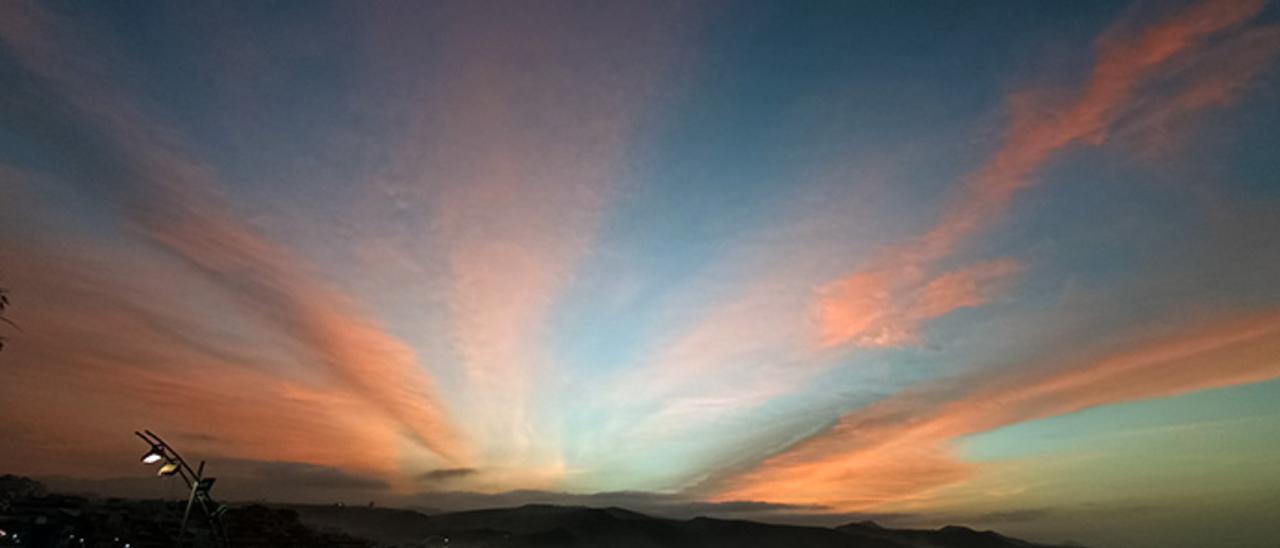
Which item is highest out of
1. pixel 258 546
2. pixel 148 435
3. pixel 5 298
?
pixel 5 298

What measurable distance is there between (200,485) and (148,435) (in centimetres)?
270

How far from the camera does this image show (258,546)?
295 ft

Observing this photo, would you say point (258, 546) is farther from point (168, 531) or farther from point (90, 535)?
point (90, 535)

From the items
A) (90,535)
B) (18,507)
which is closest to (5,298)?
(18,507)

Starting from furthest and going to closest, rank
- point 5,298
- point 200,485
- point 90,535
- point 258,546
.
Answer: point 258,546 < point 90,535 < point 200,485 < point 5,298

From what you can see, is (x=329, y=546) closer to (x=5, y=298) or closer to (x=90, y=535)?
(x=90, y=535)

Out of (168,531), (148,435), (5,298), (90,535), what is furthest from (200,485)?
(168,531)

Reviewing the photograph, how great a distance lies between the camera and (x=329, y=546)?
299ft

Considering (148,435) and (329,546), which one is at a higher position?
(148,435)

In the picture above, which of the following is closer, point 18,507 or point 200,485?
point 200,485

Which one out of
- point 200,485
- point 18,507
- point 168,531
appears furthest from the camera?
point 168,531

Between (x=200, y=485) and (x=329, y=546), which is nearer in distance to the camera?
(x=200, y=485)

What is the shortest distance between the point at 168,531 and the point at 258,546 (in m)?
11.7

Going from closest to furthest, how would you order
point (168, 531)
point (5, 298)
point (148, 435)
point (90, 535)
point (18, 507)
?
1. point (5, 298)
2. point (148, 435)
3. point (18, 507)
4. point (90, 535)
5. point (168, 531)
